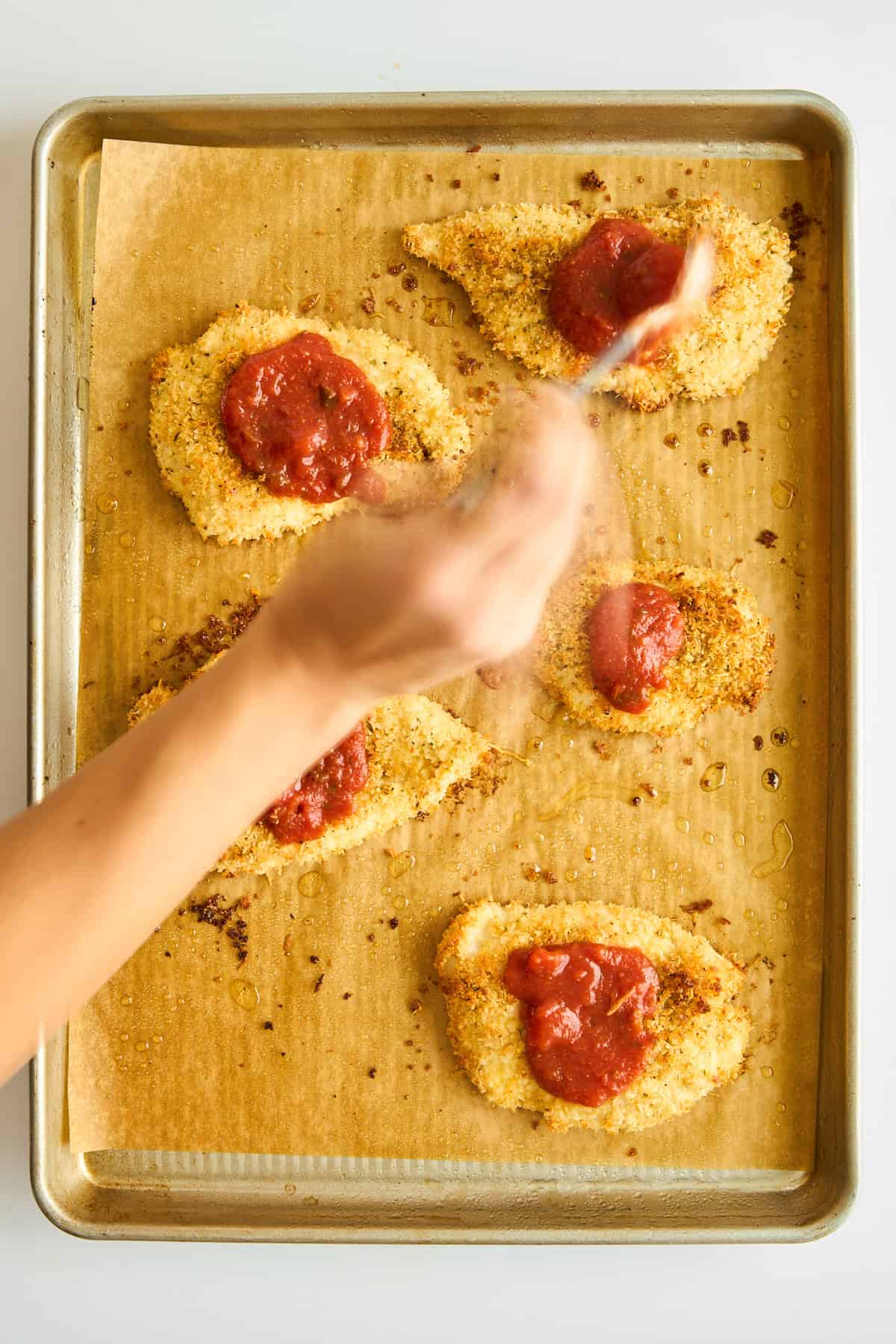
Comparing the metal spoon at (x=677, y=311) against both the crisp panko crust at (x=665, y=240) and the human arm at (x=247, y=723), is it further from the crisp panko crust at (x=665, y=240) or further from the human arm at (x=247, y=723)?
the human arm at (x=247, y=723)

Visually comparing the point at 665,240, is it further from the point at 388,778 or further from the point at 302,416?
the point at 388,778

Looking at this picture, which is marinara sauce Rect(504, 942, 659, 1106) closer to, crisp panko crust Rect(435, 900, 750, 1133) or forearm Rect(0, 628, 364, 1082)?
crisp panko crust Rect(435, 900, 750, 1133)

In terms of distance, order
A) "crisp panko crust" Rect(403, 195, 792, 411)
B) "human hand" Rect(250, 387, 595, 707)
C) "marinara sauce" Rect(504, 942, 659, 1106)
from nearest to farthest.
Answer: "human hand" Rect(250, 387, 595, 707) → "marinara sauce" Rect(504, 942, 659, 1106) → "crisp panko crust" Rect(403, 195, 792, 411)

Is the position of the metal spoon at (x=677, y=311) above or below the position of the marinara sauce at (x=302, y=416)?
above

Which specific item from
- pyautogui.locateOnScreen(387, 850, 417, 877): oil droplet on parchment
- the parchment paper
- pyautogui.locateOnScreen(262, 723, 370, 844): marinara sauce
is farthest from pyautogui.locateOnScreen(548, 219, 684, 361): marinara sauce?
pyautogui.locateOnScreen(387, 850, 417, 877): oil droplet on parchment

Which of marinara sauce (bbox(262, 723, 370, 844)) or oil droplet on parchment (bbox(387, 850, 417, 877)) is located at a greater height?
marinara sauce (bbox(262, 723, 370, 844))

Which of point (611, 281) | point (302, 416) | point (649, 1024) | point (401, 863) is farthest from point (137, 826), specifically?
point (611, 281)

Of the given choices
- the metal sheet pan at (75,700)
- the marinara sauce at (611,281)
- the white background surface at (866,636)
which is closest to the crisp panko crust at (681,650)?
the metal sheet pan at (75,700)
